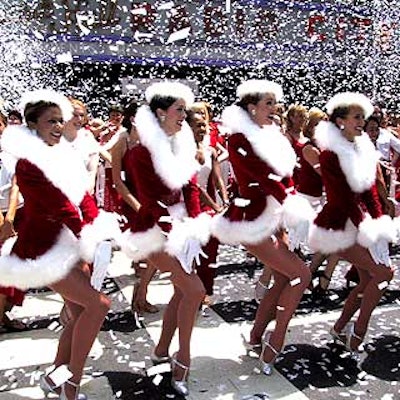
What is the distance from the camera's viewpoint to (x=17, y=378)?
3.79 m

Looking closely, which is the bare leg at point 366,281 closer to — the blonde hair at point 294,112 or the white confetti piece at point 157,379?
→ the white confetti piece at point 157,379

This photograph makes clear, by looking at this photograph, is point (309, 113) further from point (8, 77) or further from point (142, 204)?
point (8, 77)

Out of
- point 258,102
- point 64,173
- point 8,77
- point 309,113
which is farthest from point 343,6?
point 64,173

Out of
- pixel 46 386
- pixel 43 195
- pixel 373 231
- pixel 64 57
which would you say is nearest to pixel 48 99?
pixel 43 195

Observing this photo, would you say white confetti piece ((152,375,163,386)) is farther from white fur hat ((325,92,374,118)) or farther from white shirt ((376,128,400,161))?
white shirt ((376,128,400,161))

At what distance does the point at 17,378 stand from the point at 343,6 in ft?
45.3

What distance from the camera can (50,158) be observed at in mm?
3164

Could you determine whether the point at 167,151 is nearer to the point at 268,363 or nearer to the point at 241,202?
the point at 241,202

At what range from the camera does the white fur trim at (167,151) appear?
363 cm

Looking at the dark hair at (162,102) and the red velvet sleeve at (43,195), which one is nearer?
the red velvet sleeve at (43,195)

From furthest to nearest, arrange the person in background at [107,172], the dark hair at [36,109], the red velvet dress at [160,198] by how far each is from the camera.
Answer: the person in background at [107,172], the red velvet dress at [160,198], the dark hair at [36,109]

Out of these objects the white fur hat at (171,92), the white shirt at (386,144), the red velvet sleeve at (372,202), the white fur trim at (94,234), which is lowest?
the white fur trim at (94,234)

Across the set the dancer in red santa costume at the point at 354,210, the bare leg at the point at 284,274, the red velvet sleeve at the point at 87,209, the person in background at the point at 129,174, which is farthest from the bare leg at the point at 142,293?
the red velvet sleeve at the point at 87,209

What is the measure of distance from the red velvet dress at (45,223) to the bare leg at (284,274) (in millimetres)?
1033
